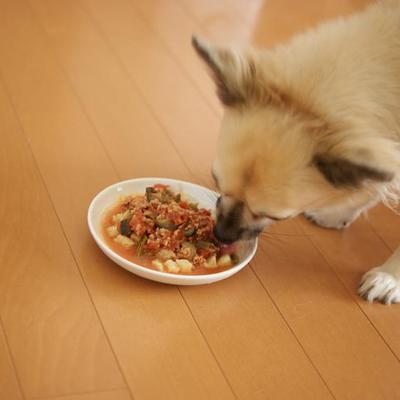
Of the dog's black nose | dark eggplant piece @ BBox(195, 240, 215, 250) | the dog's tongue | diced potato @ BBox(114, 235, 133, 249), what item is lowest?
diced potato @ BBox(114, 235, 133, 249)

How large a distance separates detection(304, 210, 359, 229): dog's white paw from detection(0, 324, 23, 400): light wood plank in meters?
1.44

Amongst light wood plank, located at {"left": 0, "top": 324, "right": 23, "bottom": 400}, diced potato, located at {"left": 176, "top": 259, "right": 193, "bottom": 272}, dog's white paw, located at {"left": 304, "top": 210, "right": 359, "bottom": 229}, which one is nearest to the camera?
light wood plank, located at {"left": 0, "top": 324, "right": 23, "bottom": 400}

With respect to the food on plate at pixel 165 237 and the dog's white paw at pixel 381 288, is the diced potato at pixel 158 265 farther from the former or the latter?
the dog's white paw at pixel 381 288

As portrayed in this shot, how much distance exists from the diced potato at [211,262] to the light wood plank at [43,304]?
1.49ft

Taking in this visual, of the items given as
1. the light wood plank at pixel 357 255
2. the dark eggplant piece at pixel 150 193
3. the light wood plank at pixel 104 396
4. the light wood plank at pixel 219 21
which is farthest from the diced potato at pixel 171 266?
the light wood plank at pixel 219 21

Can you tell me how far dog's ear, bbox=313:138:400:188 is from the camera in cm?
197

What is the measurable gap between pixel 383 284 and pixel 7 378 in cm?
145

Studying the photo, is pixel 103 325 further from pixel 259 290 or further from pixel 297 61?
pixel 297 61

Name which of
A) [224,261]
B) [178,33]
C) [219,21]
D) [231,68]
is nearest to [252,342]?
[224,261]

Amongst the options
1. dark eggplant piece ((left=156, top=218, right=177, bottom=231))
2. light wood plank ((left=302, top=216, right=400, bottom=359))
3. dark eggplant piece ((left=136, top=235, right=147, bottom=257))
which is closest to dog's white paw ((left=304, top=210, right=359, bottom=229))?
light wood plank ((left=302, top=216, right=400, bottom=359))

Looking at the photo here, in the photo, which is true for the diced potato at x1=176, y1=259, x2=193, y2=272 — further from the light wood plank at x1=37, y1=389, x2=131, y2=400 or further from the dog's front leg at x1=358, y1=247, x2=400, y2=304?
the dog's front leg at x1=358, y1=247, x2=400, y2=304

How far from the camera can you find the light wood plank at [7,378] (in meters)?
1.95

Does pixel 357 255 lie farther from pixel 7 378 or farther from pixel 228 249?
pixel 7 378

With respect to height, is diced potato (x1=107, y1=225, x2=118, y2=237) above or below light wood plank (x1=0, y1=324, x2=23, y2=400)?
above
